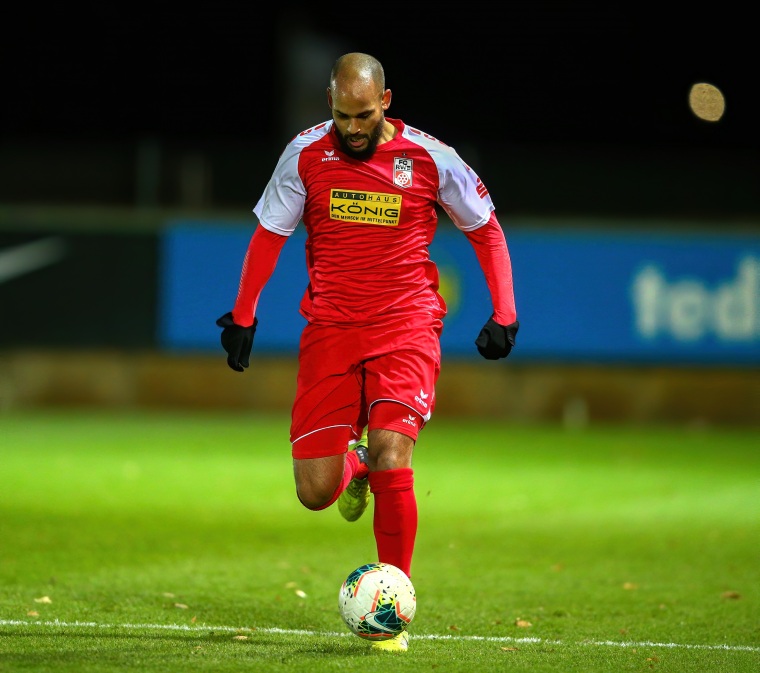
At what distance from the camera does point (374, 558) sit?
324 inches

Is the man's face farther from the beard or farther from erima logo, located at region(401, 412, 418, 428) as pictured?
erima logo, located at region(401, 412, 418, 428)

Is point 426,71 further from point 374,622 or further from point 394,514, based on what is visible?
point 374,622

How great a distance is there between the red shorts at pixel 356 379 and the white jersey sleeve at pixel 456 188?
508 millimetres

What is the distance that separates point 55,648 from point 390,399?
1.71 meters

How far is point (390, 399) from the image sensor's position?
5.96 m

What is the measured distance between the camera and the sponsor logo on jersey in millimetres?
6090

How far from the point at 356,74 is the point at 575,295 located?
36.8ft

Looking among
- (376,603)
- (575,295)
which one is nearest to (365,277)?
(376,603)

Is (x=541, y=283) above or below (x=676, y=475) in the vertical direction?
above

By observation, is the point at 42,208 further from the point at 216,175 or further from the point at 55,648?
the point at 55,648

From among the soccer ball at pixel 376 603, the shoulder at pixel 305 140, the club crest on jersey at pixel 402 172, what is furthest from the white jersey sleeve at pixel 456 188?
the soccer ball at pixel 376 603

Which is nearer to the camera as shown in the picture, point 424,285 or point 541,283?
point 424,285

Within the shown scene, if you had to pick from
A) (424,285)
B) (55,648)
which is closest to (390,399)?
(424,285)

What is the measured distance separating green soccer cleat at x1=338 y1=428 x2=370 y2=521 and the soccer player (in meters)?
0.45
